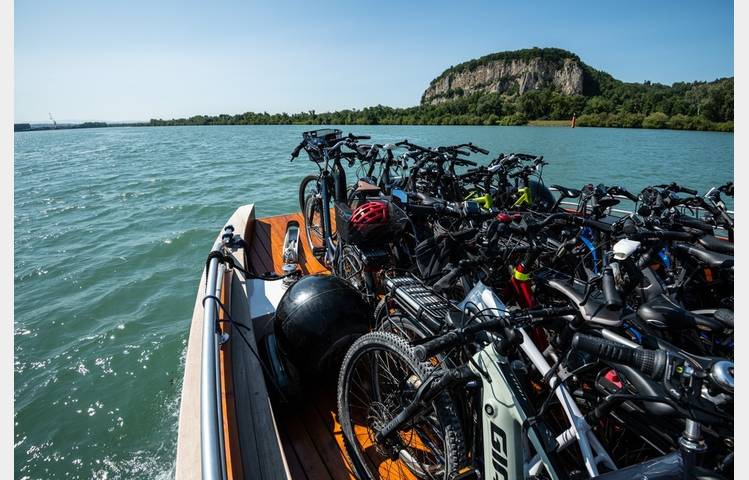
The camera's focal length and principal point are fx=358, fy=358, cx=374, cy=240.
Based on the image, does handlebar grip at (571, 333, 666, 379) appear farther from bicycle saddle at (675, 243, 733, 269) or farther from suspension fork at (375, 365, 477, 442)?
bicycle saddle at (675, 243, 733, 269)

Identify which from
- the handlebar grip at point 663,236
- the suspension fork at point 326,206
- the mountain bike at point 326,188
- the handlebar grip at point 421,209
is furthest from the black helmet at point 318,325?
the handlebar grip at point 663,236

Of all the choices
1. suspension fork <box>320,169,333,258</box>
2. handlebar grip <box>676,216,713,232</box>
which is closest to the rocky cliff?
handlebar grip <box>676,216,713,232</box>

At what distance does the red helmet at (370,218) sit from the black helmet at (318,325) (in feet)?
2.03

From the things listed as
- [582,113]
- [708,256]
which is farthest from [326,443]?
[582,113]

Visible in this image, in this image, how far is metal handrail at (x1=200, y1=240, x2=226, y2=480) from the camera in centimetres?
126

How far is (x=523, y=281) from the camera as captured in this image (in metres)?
2.31

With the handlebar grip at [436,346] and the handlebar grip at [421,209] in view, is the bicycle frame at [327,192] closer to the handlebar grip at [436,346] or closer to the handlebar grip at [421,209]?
the handlebar grip at [421,209]

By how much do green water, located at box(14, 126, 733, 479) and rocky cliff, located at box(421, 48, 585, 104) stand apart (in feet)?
354

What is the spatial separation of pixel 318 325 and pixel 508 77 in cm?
13654

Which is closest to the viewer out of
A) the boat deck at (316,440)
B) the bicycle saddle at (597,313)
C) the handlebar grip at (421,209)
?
the bicycle saddle at (597,313)

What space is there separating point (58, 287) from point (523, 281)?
8047mm

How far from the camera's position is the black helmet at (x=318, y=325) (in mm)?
2424
